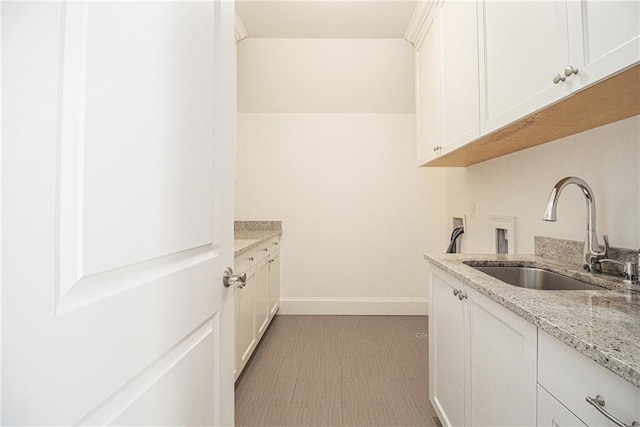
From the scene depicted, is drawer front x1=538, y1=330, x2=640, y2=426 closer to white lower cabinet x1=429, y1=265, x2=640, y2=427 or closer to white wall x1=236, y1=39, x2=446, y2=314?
white lower cabinet x1=429, y1=265, x2=640, y2=427

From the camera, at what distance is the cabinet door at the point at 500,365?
851mm

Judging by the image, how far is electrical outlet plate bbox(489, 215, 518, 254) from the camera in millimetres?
1924

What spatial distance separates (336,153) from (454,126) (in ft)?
6.27

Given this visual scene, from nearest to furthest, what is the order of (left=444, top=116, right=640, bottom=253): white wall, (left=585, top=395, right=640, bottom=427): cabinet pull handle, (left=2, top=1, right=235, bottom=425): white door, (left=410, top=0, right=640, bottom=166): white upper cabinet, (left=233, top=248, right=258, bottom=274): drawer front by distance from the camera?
(left=2, top=1, right=235, bottom=425): white door < (left=585, top=395, right=640, bottom=427): cabinet pull handle < (left=410, top=0, right=640, bottom=166): white upper cabinet < (left=444, top=116, right=640, bottom=253): white wall < (left=233, top=248, right=258, bottom=274): drawer front

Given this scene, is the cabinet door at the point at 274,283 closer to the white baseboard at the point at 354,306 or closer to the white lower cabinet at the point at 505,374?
the white baseboard at the point at 354,306

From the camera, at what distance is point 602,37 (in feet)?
2.77

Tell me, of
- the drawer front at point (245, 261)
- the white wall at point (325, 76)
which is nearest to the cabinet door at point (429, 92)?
the white wall at point (325, 76)

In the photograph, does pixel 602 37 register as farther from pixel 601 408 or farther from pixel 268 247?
pixel 268 247

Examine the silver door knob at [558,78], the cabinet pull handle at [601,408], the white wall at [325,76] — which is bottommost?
the cabinet pull handle at [601,408]

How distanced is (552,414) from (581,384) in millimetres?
147

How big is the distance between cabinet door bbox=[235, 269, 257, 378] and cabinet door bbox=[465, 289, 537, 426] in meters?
1.23

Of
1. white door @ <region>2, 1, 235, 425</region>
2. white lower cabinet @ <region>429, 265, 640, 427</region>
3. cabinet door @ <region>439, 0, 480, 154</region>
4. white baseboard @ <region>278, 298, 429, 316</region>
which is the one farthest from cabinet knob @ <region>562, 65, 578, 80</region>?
white baseboard @ <region>278, 298, 429, 316</region>

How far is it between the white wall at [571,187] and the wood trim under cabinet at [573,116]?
0.06 metres

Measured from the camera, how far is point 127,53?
0.55 meters
